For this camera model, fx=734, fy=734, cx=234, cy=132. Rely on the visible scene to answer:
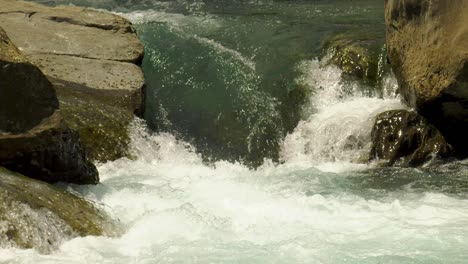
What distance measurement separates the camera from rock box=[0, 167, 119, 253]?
5.68 metres

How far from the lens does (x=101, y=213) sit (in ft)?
21.7

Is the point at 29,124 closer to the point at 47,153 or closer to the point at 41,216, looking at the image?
the point at 47,153

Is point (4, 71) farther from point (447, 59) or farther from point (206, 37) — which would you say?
point (206, 37)

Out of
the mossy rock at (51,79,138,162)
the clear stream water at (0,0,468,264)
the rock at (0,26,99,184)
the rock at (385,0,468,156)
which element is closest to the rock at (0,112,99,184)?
the rock at (0,26,99,184)

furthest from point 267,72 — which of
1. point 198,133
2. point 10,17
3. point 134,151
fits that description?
point 10,17

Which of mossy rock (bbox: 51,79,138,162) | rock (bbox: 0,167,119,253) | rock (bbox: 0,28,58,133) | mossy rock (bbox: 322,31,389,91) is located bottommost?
mossy rock (bbox: 51,79,138,162)

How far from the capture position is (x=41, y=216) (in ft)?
19.5

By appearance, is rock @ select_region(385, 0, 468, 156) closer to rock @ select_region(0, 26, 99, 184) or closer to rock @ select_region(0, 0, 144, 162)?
rock @ select_region(0, 0, 144, 162)

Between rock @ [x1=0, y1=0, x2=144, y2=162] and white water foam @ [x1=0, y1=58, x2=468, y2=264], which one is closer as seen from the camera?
white water foam @ [x1=0, y1=58, x2=468, y2=264]

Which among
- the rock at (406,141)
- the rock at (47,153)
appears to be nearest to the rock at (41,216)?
the rock at (47,153)

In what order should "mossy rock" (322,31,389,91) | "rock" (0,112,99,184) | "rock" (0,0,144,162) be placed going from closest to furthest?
"rock" (0,112,99,184)
"rock" (0,0,144,162)
"mossy rock" (322,31,389,91)

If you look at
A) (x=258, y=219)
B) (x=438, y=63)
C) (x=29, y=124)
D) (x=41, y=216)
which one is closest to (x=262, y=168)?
(x=438, y=63)

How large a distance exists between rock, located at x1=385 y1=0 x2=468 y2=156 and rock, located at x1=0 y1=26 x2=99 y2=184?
14.7ft

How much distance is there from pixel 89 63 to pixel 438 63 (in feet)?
16.4
